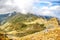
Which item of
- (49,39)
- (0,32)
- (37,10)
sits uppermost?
(37,10)

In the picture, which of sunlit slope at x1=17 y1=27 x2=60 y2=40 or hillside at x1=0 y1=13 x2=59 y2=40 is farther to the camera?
hillside at x1=0 y1=13 x2=59 y2=40

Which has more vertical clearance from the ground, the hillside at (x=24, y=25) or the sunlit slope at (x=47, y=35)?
the hillside at (x=24, y=25)

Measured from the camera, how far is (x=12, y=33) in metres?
5.96

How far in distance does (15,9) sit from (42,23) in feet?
3.53

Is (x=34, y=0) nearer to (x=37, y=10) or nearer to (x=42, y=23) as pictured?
(x=37, y=10)

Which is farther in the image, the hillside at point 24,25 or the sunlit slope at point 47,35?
the hillside at point 24,25

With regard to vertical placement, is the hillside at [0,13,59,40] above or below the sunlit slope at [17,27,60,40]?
above

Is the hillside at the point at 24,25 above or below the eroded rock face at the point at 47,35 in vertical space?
above

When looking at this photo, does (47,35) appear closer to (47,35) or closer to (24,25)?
(47,35)

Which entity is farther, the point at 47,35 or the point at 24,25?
the point at 24,25

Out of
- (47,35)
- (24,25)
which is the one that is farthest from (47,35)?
(24,25)

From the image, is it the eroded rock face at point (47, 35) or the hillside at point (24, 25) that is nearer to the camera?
the eroded rock face at point (47, 35)

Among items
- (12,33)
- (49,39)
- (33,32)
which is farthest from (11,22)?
(49,39)

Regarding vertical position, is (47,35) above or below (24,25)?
below
